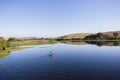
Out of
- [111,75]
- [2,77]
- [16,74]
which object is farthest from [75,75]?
[2,77]

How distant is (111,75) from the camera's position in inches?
1528

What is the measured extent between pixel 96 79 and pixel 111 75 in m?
5.43

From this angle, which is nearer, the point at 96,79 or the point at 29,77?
the point at 96,79

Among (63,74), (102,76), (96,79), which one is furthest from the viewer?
(63,74)

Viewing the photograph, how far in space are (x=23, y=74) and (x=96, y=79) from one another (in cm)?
1798

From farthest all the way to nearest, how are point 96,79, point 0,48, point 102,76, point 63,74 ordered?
point 0,48
point 63,74
point 102,76
point 96,79

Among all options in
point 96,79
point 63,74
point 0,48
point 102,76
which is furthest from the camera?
point 0,48

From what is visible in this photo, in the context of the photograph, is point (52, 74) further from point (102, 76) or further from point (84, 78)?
point (102, 76)

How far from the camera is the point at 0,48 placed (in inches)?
3625

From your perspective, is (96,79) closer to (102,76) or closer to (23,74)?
(102,76)

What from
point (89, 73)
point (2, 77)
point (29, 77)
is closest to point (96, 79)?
point (89, 73)

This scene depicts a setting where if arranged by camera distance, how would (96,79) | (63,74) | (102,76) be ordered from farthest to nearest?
1. (63,74)
2. (102,76)
3. (96,79)

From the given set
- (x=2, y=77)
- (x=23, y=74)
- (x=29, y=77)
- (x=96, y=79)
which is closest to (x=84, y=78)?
(x=96, y=79)

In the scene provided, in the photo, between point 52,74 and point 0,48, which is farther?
point 0,48
